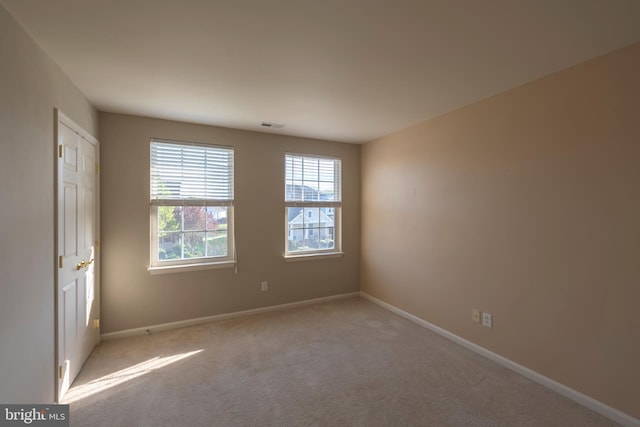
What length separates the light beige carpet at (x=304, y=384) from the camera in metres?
1.96

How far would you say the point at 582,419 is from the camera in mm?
1941

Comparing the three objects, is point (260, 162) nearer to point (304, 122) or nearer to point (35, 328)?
point (304, 122)

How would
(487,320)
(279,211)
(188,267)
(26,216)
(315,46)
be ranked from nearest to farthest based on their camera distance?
(26,216) → (315,46) → (487,320) → (188,267) → (279,211)

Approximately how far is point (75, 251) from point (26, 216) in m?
0.85

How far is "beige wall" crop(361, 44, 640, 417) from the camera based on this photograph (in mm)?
1917

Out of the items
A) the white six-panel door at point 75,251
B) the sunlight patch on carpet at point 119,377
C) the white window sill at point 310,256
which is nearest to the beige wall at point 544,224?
the white window sill at point 310,256

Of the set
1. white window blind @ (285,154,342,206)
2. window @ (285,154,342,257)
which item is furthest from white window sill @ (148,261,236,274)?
white window blind @ (285,154,342,206)

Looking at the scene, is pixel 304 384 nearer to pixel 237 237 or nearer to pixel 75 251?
pixel 237 237

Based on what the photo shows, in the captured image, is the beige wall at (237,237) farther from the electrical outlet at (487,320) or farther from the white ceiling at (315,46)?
the electrical outlet at (487,320)

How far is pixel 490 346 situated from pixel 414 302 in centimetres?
100

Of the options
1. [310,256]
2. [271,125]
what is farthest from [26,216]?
[310,256]

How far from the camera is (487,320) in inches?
109

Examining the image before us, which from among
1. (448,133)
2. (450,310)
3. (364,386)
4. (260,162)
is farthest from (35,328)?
(448,133)

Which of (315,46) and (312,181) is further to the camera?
(312,181)
